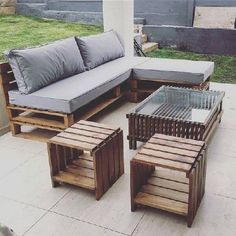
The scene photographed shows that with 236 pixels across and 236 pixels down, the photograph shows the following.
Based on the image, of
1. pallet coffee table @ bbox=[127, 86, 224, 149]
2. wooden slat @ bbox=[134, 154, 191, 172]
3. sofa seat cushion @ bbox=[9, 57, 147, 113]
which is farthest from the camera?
sofa seat cushion @ bbox=[9, 57, 147, 113]

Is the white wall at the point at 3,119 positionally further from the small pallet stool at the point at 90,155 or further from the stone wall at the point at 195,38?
the stone wall at the point at 195,38

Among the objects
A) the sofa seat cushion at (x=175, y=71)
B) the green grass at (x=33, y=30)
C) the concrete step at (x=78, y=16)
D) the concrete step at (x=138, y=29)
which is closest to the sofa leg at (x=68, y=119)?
the sofa seat cushion at (x=175, y=71)

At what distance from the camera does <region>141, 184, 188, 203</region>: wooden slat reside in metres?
2.36

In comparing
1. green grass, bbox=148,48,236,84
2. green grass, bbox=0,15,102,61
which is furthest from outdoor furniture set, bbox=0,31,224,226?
green grass, bbox=0,15,102,61

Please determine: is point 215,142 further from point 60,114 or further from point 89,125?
point 60,114

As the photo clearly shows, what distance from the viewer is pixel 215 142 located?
3.40 metres

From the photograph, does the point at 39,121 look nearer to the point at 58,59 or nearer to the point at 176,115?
the point at 58,59

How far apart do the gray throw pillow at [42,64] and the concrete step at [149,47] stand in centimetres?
338

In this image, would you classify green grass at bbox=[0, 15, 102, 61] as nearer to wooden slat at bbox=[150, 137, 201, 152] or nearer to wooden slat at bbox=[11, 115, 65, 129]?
wooden slat at bbox=[11, 115, 65, 129]

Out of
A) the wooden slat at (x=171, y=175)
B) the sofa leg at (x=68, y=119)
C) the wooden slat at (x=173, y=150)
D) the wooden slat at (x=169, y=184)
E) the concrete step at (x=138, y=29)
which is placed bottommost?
the wooden slat at (x=171, y=175)

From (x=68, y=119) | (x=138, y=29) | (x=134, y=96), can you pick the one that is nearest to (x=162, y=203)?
(x=68, y=119)

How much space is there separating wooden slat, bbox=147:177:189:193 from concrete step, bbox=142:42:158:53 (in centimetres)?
497

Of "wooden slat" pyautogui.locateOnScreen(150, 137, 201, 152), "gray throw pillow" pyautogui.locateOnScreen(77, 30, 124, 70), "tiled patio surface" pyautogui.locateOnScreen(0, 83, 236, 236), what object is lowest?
"tiled patio surface" pyautogui.locateOnScreen(0, 83, 236, 236)

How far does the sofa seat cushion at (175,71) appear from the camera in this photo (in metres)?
4.17
